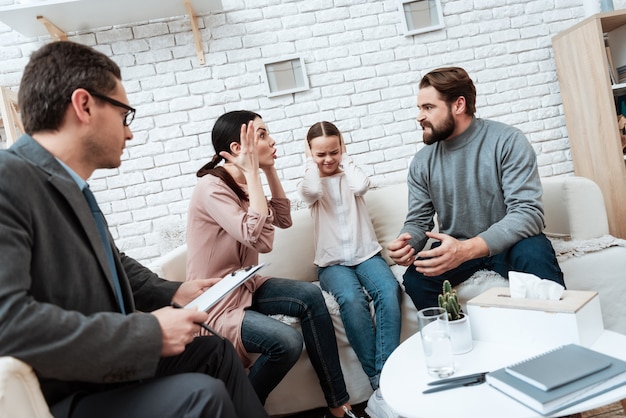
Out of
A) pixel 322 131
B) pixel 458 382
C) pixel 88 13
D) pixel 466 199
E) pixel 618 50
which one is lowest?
pixel 458 382

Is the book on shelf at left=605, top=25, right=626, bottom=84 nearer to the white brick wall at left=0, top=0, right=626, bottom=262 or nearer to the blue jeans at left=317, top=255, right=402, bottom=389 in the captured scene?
the white brick wall at left=0, top=0, right=626, bottom=262

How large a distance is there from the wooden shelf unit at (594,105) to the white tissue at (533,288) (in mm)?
1545

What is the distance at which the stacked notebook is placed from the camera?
80 cm

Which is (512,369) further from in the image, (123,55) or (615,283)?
(123,55)

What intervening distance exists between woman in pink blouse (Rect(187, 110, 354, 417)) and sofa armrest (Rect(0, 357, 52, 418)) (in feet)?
2.35

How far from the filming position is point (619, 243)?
1.76m

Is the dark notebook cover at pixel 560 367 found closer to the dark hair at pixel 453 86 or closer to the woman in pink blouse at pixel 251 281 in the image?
the woman in pink blouse at pixel 251 281

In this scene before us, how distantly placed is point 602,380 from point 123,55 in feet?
7.85

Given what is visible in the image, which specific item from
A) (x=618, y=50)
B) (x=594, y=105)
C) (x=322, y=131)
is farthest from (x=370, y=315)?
(x=618, y=50)

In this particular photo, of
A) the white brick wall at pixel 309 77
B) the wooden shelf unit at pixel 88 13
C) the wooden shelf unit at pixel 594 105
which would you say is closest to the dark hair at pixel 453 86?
the white brick wall at pixel 309 77

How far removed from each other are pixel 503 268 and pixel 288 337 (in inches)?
31.3

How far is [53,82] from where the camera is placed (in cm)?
93

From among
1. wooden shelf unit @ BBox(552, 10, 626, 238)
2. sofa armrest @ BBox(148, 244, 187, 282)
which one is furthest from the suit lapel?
wooden shelf unit @ BBox(552, 10, 626, 238)

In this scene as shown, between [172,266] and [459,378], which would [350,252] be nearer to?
[172,266]
